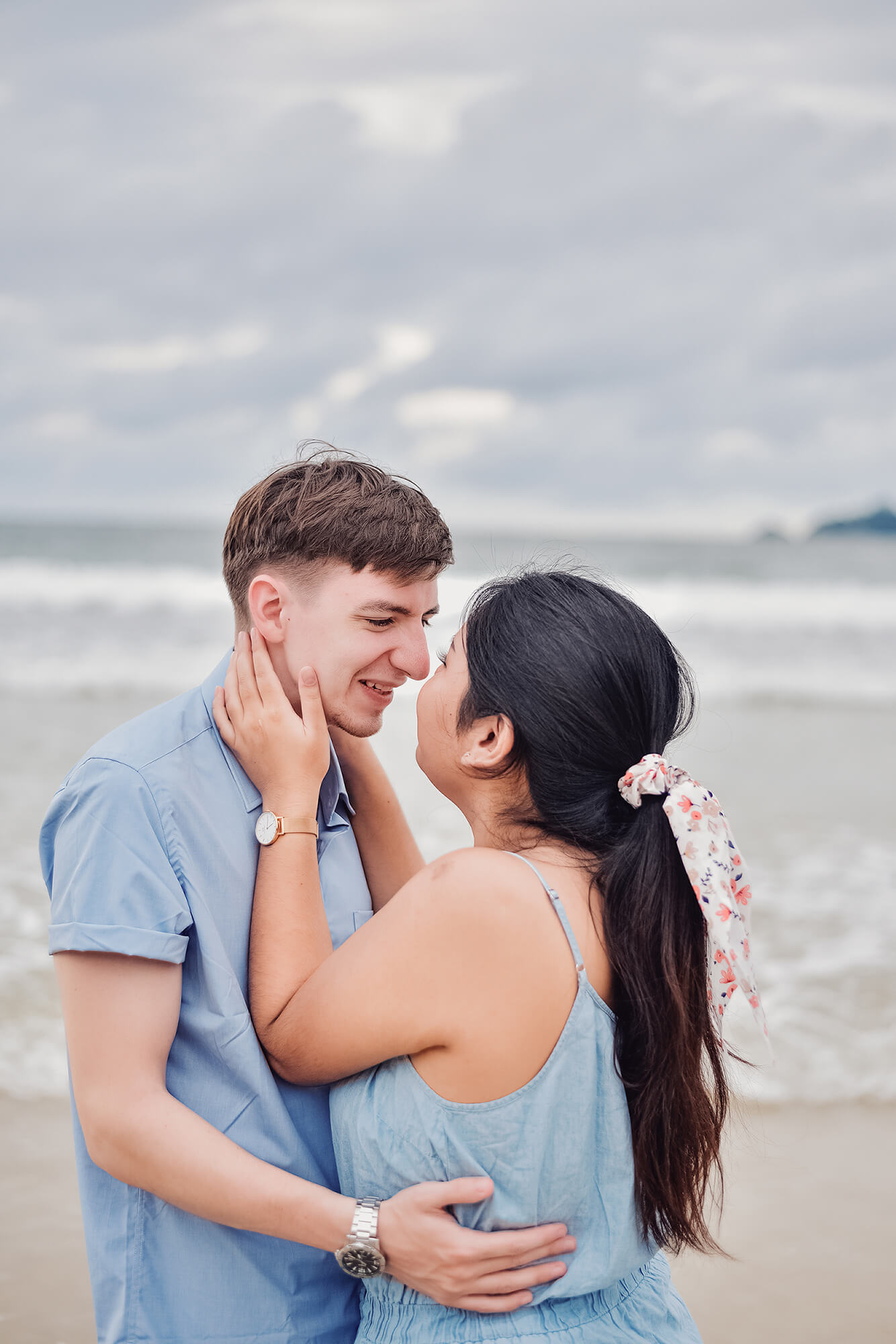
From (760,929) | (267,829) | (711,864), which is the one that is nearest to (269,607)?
(267,829)

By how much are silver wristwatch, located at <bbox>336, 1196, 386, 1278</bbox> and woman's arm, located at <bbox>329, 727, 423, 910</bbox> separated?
2.48 feet

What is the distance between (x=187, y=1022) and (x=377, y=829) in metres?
0.75

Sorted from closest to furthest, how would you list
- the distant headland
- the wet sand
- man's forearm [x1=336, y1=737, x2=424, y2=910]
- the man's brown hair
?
the man's brown hair → man's forearm [x1=336, y1=737, x2=424, y2=910] → the wet sand → the distant headland

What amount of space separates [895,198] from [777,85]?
15.7 ft

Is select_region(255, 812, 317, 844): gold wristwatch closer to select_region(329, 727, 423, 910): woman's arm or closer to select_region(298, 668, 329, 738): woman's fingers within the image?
select_region(298, 668, 329, 738): woman's fingers

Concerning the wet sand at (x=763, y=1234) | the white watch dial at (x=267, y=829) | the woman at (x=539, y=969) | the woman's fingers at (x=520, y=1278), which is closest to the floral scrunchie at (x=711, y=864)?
the woman at (x=539, y=969)

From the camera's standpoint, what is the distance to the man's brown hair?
2.02 m

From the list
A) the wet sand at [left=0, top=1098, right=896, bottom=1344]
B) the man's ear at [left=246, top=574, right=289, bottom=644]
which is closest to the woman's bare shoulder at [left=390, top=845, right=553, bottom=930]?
the man's ear at [left=246, top=574, right=289, bottom=644]

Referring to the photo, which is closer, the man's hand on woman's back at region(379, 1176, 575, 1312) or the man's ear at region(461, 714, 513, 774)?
the man's hand on woman's back at region(379, 1176, 575, 1312)

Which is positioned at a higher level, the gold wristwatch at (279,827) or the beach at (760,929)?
the gold wristwatch at (279,827)

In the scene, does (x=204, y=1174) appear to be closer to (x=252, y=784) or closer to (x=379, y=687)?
(x=252, y=784)

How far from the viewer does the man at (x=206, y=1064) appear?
1.54 meters

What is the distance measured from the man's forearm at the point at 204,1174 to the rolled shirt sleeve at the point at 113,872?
0.79ft

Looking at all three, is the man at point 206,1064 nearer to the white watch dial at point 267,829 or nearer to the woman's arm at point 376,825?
the white watch dial at point 267,829
